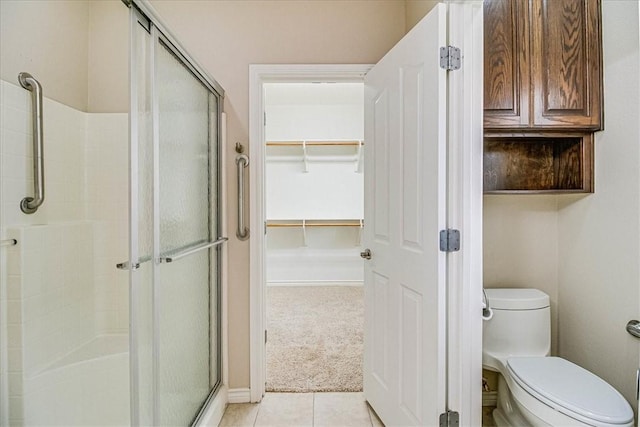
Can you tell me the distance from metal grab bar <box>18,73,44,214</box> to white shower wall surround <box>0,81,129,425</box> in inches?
1.2

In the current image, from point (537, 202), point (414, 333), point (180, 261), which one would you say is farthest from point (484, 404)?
point (180, 261)

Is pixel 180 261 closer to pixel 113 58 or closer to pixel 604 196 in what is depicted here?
pixel 113 58

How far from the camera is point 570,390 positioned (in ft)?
4.24

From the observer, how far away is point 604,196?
1.61 m

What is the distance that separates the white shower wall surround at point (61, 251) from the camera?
1.49 meters

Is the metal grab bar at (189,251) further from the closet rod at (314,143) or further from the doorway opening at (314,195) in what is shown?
the closet rod at (314,143)

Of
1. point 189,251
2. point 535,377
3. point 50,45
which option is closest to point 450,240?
point 535,377

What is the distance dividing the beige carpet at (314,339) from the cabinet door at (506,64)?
1811 millimetres

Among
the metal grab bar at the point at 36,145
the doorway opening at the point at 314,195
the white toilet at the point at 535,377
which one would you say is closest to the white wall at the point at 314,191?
the doorway opening at the point at 314,195

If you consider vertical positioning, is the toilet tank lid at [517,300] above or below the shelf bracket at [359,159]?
below

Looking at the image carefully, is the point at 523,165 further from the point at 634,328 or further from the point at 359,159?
the point at 359,159

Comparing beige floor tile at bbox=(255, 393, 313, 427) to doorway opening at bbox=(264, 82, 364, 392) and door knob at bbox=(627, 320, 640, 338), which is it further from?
doorway opening at bbox=(264, 82, 364, 392)

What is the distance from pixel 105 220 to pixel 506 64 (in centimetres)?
236

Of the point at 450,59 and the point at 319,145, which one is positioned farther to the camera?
the point at 319,145
